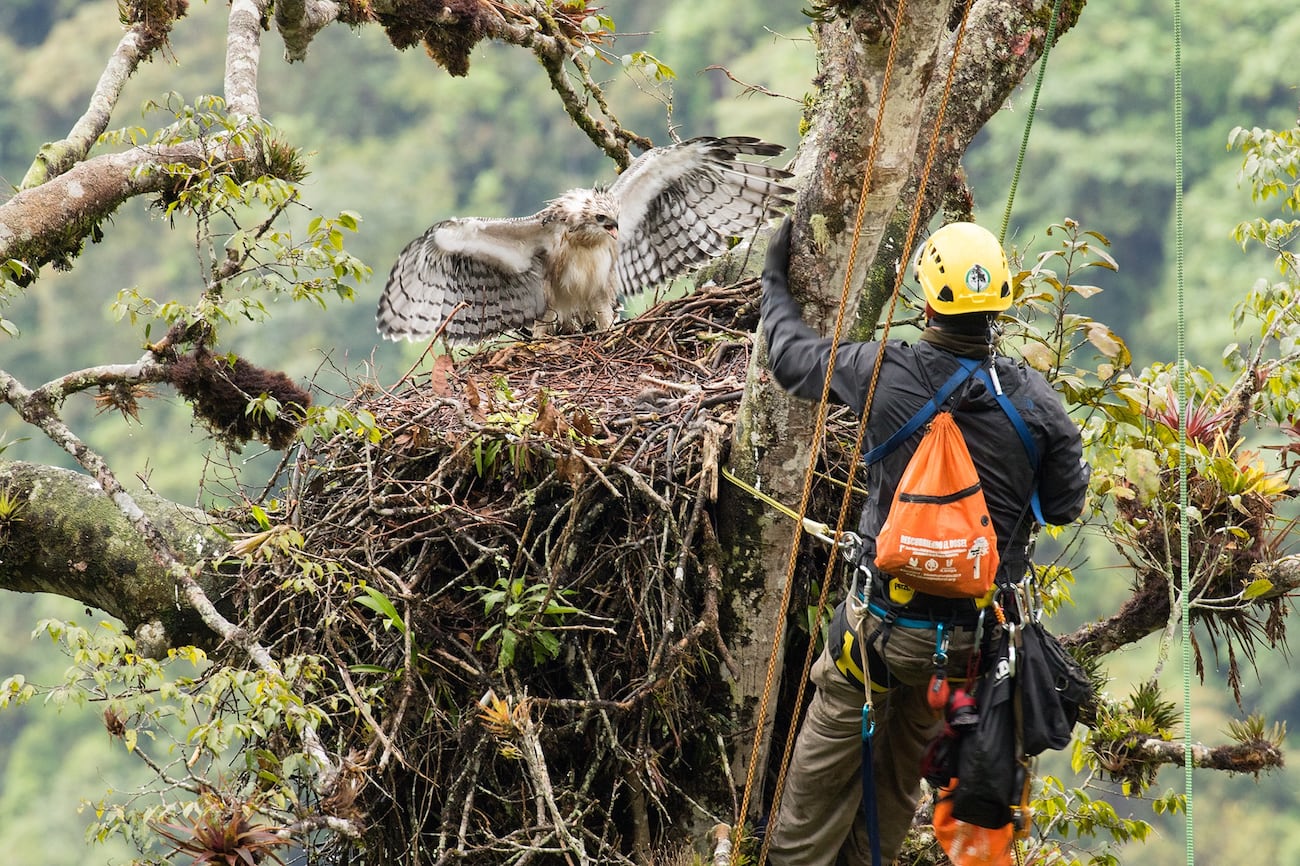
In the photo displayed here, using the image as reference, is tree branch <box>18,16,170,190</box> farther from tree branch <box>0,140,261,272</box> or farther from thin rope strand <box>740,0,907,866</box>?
thin rope strand <box>740,0,907,866</box>

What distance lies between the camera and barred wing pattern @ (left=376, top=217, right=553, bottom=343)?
6.55 m

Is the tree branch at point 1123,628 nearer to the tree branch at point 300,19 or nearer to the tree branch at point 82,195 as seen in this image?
the tree branch at point 82,195

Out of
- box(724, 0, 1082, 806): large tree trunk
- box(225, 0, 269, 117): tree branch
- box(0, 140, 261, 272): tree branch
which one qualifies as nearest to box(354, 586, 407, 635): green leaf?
box(724, 0, 1082, 806): large tree trunk

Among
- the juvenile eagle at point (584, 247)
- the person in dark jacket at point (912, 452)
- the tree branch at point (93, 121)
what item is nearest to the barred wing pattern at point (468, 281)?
the juvenile eagle at point (584, 247)

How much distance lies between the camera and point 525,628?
4383 mm

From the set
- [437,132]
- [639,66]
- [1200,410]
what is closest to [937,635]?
[1200,410]

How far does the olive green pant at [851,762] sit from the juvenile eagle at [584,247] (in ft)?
9.77

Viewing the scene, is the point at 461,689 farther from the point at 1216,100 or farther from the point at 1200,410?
the point at 1216,100

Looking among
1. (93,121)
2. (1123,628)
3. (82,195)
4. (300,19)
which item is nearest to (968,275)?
(1123,628)

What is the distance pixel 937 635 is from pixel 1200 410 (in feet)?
5.69

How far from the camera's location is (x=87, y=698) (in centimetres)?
367

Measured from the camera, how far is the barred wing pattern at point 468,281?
6551 millimetres

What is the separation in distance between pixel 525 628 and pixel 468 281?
287cm

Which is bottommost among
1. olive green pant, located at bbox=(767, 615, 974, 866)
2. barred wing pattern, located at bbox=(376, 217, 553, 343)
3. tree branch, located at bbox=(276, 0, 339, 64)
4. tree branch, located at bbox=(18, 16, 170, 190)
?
olive green pant, located at bbox=(767, 615, 974, 866)
